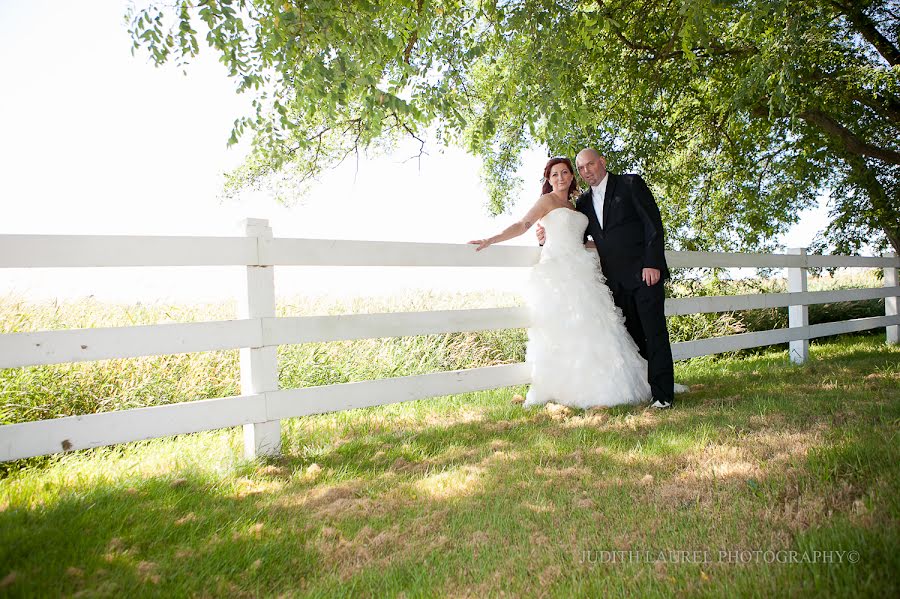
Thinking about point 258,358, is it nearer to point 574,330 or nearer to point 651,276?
point 574,330

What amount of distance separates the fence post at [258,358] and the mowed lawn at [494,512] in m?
0.15

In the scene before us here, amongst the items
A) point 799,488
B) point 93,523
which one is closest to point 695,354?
point 799,488

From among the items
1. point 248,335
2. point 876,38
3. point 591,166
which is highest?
point 876,38

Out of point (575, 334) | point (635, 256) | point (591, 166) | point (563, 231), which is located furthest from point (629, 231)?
point (575, 334)

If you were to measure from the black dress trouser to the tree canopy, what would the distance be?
5.19 ft

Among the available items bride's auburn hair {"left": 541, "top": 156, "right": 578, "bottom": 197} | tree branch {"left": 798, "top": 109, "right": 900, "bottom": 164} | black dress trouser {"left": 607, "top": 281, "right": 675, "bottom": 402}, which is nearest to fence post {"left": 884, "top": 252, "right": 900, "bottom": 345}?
tree branch {"left": 798, "top": 109, "right": 900, "bottom": 164}

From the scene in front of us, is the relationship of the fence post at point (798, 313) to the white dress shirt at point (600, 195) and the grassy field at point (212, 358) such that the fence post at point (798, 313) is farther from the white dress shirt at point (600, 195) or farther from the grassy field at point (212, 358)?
the white dress shirt at point (600, 195)

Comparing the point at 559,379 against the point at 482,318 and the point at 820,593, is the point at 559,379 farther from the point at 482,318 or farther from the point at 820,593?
the point at 820,593

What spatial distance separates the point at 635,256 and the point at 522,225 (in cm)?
101

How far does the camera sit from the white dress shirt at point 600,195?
4.96 meters

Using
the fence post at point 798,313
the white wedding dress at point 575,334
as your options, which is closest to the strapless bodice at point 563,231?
the white wedding dress at point 575,334

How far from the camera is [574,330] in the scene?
4.74 meters

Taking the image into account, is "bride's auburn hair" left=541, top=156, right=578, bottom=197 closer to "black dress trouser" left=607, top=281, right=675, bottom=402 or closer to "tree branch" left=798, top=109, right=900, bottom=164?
"black dress trouser" left=607, top=281, right=675, bottom=402

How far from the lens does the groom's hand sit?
15.4 ft
